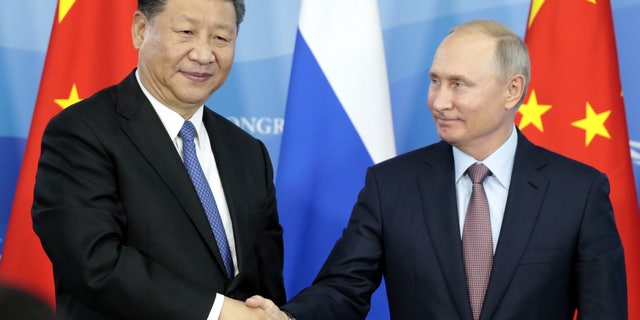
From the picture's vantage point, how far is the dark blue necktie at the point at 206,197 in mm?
2297

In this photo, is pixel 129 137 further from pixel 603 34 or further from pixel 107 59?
pixel 603 34

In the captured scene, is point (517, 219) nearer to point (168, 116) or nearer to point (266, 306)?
point (266, 306)

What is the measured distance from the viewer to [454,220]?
2373 mm

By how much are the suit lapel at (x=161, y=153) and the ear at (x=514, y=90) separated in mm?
931

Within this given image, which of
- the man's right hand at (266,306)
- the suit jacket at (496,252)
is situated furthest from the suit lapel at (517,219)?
the man's right hand at (266,306)

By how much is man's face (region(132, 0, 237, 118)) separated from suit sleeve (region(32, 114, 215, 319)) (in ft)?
0.89

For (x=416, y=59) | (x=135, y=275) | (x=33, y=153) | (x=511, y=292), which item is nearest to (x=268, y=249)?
(x=135, y=275)

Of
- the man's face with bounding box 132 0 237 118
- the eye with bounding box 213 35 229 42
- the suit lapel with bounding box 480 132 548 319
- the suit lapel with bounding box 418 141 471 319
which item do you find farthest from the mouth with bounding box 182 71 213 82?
the suit lapel with bounding box 480 132 548 319

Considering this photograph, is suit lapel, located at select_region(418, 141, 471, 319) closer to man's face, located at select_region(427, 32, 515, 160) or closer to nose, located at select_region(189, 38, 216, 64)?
man's face, located at select_region(427, 32, 515, 160)

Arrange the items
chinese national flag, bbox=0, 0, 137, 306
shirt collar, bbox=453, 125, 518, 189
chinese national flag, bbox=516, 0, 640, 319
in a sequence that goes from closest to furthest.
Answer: shirt collar, bbox=453, 125, 518, 189 → chinese national flag, bbox=0, 0, 137, 306 → chinese national flag, bbox=516, 0, 640, 319

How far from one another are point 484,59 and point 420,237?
537 millimetres

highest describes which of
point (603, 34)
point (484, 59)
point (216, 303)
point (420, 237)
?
point (603, 34)

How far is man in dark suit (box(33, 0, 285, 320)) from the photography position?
211cm

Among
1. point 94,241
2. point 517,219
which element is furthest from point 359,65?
point 94,241
